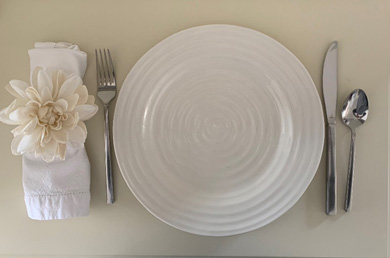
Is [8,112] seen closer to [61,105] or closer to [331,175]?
[61,105]

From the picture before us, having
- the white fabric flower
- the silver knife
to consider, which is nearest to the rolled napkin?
the white fabric flower

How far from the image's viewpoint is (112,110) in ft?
2.09

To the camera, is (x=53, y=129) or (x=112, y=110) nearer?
(x=53, y=129)

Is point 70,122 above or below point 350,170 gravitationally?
above

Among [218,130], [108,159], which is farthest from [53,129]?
[218,130]

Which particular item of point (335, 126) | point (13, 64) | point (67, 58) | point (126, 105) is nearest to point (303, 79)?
point (335, 126)

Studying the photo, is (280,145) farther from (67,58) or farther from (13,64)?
(13,64)

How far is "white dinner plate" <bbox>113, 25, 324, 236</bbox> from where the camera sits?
1.99 feet

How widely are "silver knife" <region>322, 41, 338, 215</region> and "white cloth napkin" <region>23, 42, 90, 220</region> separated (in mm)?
480

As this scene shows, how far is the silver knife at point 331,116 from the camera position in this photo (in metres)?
0.61

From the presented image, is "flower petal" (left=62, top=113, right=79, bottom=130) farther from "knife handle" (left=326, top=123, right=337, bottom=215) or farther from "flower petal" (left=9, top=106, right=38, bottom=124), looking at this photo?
"knife handle" (left=326, top=123, right=337, bottom=215)

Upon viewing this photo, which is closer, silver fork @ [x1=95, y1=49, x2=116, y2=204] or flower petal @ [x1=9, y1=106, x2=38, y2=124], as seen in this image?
flower petal @ [x1=9, y1=106, x2=38, y2=124]

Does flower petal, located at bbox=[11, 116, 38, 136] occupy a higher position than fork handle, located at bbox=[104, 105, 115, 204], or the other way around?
flower petal, located at bbox=[11, 116, 38, 136]

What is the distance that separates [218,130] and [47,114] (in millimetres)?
315
